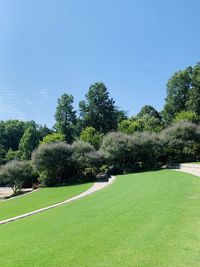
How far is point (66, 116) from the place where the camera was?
71.9 m

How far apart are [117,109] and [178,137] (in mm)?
39011

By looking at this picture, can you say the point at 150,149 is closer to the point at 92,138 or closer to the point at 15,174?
the point at 92,138

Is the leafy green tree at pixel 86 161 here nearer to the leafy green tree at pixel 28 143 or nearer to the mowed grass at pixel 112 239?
the mowed grass at pixel 112 239

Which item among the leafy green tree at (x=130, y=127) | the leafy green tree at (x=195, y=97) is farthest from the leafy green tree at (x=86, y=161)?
the leafy green tree at (x=195, y=97)

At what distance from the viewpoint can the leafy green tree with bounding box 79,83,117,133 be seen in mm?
72250

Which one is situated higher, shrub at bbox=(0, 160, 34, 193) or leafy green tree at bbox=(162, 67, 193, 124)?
leafy green tree at bbox=(162, 67, 193, 124)

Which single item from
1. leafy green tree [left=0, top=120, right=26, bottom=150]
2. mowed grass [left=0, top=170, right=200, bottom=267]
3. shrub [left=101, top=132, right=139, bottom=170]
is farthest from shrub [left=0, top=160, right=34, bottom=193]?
leafy green tree [left=0, top=120, right=26, bottom=150]

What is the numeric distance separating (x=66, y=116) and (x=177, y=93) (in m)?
25.4

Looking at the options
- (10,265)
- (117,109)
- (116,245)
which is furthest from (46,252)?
(117,109)

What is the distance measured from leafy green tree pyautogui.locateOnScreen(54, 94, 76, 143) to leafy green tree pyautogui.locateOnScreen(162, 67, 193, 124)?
69.3 ft

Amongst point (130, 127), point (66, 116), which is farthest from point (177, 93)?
point (66, 116)

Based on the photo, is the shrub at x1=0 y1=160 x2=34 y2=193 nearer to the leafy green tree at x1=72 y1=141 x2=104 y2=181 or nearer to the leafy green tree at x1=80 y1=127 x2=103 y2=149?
the leafy green tree at x1=72 y1=141 x2=104 y2=181

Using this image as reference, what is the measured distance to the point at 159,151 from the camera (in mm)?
40562

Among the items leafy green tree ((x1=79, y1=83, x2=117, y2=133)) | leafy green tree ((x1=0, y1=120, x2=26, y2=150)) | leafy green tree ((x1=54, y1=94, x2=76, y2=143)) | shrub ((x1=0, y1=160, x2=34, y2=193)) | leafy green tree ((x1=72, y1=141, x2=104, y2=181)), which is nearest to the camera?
shrub ((x1=0, y1=160, x2=34, y2=193))
